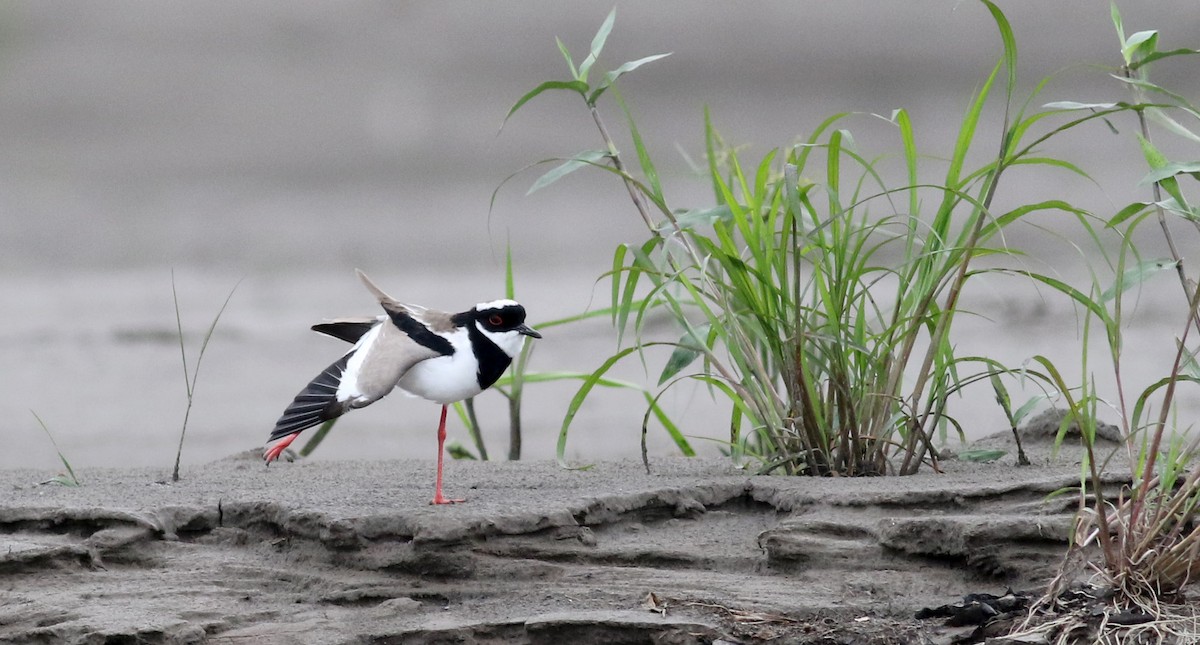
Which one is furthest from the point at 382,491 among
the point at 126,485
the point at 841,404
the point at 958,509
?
the point at 958,509

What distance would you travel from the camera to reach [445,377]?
214 centimetres

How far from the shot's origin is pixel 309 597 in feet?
6.22

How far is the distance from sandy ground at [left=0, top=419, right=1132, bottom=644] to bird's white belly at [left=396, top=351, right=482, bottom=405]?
6.8 inches

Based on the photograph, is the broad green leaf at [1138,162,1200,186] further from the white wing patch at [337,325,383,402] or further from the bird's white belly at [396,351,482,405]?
the white wing patch at [337,325,383,402]

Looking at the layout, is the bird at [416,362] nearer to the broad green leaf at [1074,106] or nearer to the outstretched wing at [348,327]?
the outstretched wing at [348,327]

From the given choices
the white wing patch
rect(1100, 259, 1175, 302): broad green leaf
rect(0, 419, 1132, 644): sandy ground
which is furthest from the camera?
the white wing patch

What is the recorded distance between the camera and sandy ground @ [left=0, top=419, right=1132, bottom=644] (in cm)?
177

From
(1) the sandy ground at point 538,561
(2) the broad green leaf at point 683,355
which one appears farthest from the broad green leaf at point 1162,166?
(2) the broad green leaf at point 683,355

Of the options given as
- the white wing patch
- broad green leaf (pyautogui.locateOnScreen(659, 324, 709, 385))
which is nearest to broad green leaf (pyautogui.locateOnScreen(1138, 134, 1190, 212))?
broad green leaf (pyautogui.locateOnScreen(659, 324, 709, 385))

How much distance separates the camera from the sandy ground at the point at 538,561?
5.81 ft

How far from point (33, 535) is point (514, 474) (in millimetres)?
791

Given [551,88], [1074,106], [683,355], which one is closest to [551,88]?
[551,88]

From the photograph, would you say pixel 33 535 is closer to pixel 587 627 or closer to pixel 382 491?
pixel 382 491

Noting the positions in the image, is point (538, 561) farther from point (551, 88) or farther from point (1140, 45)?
point (1140, 45)
